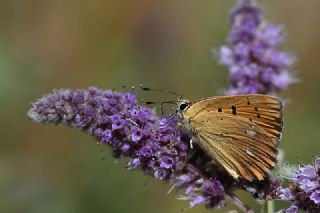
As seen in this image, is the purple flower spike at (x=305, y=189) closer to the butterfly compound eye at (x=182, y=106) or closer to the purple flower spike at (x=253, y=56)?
the butterfly compound eye at (x=182, y=106)

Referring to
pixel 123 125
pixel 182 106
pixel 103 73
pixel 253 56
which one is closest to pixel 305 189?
Answer: pixel 182 106

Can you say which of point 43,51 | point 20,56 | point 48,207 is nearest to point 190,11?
point 43,51

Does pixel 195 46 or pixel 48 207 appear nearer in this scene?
pixel 48 207

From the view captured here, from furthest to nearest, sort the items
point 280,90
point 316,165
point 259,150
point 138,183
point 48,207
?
1. point 138,183
2. point 48,207
3. point 280,90
4. point 259,150
5. point 316,165

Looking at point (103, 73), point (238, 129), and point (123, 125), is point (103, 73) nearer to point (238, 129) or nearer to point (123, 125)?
point (238, 129)

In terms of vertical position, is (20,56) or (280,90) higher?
(20,56)

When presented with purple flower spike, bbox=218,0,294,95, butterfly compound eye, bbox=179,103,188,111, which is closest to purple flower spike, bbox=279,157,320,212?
butterfly compound eye, bbox=179,103,188,111

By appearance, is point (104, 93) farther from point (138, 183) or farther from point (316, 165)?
point (138, 183)
